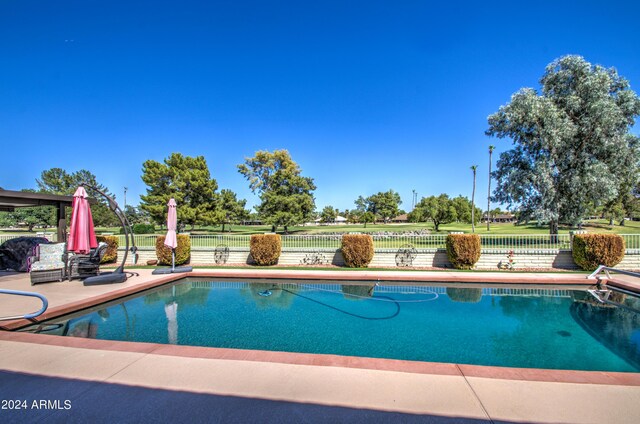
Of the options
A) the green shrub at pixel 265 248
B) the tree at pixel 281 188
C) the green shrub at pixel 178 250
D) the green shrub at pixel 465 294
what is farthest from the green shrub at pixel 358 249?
the tree at pixel 281 188

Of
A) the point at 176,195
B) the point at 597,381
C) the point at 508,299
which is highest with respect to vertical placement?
the point at 176,195

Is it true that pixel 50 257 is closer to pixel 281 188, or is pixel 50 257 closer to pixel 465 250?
pixel 465 250

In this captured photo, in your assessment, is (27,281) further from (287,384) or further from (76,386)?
(287,384)

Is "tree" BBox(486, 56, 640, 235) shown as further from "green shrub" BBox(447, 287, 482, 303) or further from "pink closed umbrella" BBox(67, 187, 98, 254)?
"pink closed umbrella" BBox(67, 187, 98, 254)

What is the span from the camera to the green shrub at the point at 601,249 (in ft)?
33.7

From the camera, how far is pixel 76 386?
304 cm

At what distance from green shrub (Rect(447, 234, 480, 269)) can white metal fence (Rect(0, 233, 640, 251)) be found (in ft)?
2.54

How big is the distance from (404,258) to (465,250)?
92.8 inches

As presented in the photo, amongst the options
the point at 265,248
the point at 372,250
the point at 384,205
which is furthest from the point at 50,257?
the point at 384,205

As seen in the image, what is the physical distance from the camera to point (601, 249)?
10.3 meters

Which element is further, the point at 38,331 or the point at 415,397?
the point at 38,331

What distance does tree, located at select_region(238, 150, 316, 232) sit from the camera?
27406 mm

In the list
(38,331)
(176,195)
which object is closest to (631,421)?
(38,331)

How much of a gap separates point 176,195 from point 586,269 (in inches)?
1069
